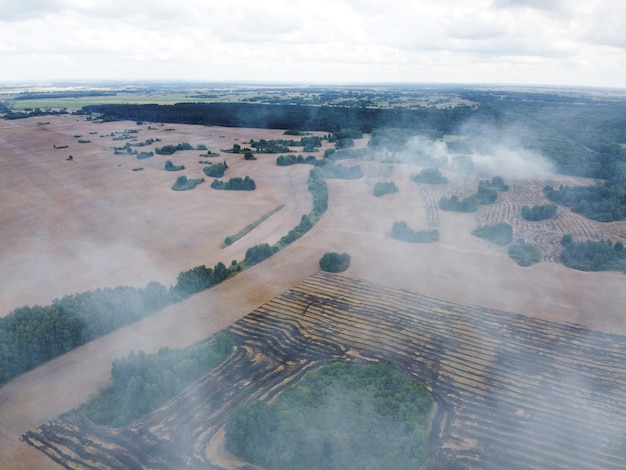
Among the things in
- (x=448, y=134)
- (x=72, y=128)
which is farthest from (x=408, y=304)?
(x=72, y=128)

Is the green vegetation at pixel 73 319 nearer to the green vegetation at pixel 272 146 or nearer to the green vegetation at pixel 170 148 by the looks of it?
the green vegetation at pixel 272 146

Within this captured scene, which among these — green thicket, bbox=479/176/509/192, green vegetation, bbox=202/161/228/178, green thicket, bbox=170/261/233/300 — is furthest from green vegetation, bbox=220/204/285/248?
green thicket, bbox=479/176/509/192

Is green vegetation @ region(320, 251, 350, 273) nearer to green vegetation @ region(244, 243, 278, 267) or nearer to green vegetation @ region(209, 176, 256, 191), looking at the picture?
green vegetation @ region(244, 243, 278, 267)

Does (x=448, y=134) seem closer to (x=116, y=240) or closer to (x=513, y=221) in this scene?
(x=513, y=221)

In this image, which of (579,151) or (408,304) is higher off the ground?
(579,151)

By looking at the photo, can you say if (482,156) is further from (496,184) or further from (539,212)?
(539,212)

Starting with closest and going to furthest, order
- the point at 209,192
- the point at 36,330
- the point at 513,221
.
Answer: the point at 36,330, the point at 513,221, the point at 209,192

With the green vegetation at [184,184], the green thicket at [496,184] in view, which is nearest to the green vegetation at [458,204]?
the green thicket at [496,184]
